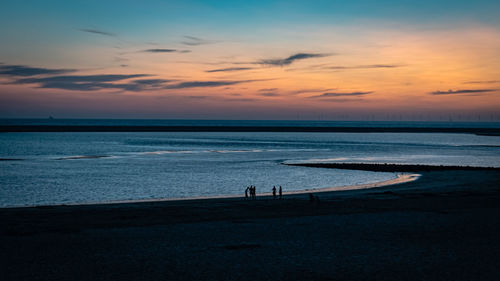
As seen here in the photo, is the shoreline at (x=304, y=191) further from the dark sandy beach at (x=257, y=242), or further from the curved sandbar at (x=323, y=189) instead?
the dark sandy beach at (x=257, y=242)

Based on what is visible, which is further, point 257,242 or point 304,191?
point 304,191

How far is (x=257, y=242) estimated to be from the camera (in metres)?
17.3

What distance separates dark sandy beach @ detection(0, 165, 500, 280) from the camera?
13.1 metres

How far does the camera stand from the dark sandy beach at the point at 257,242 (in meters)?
13.1

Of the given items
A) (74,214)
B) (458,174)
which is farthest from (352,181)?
(74,214)

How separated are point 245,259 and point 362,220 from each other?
31.8ft

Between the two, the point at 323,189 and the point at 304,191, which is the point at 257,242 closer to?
the point at 304,191

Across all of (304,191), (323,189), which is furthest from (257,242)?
(323,189)

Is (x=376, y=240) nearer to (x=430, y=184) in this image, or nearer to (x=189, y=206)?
(x=189, y=206)

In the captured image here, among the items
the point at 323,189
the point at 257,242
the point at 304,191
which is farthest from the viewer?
the point at 323,189

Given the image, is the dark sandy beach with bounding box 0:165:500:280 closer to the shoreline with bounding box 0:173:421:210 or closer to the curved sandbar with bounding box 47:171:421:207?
the shoreline with bounding box 0:173:421:210

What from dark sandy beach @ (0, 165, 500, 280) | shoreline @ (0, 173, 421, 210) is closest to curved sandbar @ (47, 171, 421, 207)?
shoreline @ (0, 173, 421, 210)

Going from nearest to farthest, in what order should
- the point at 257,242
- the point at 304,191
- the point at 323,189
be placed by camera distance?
the point at 257,242 → the point at 304,191 → the point at 323,189

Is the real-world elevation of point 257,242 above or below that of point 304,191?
above
